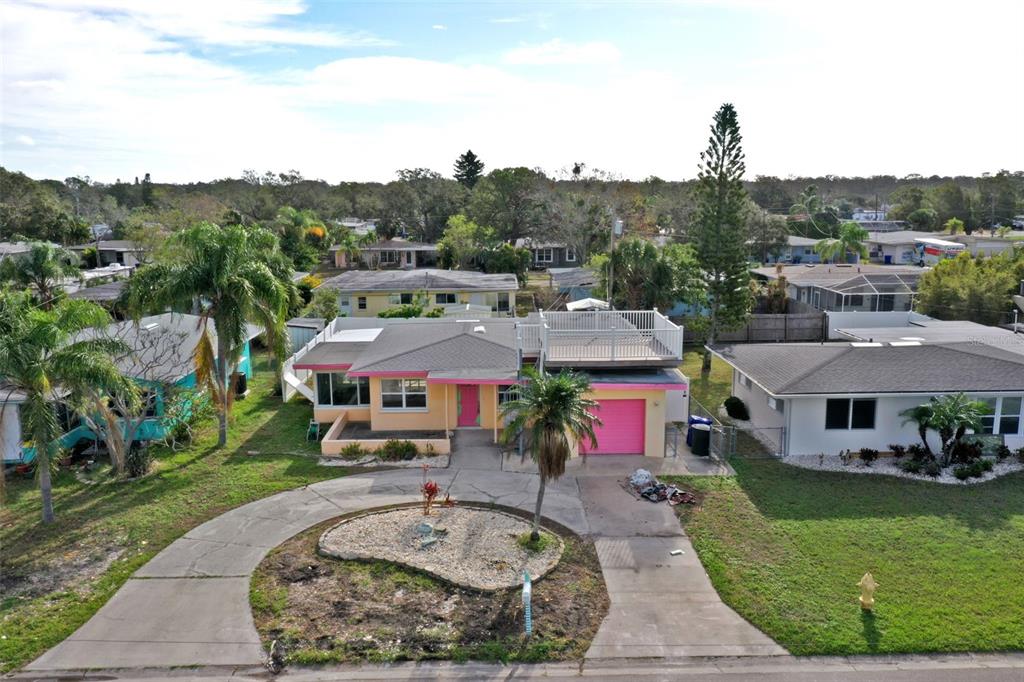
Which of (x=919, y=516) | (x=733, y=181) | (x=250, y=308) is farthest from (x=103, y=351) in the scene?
(x=733, y=181)

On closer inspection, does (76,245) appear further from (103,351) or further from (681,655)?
(681,655)

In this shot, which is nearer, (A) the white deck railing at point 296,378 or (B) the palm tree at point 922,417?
(B) the palm tree at point 922,417

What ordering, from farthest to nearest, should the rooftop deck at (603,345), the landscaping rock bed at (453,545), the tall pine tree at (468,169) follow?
the tall pine tree at (468,169)
the rooftop deck at (603,345)
the landscaping rock bed at (453,545)

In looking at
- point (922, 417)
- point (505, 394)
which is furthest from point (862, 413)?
point (505, 394)

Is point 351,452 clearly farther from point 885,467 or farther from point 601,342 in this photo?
point 885,467

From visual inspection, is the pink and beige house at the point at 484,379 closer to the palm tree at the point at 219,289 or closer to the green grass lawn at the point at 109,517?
the green grass lawn at the point at 109,517

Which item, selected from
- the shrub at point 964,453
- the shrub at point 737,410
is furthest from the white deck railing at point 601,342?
the shrub at point 964,453

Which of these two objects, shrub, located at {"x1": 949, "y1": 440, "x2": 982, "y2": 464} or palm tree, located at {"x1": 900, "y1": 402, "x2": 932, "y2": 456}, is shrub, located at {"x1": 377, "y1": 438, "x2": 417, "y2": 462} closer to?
palm tree, located at {"x1": 900, "y1": 402, "x2": 932, "y2": 456}
